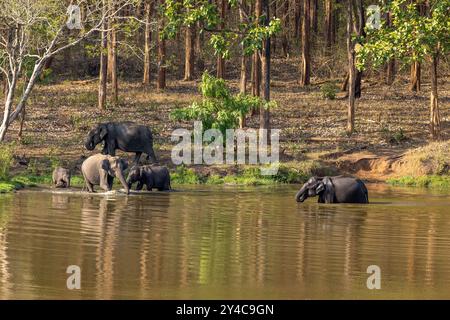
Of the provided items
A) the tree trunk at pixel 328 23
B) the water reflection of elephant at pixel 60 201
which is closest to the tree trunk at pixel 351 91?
the tree trunk at pixel 328 23

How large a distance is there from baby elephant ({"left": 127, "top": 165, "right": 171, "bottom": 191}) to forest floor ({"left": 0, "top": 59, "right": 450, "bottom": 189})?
15.4 feet

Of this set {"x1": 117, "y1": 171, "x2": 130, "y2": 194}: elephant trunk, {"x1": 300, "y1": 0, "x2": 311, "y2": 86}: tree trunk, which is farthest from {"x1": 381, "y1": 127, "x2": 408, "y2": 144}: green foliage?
{"x1": 117, "y1": 171, "x2": 130, "y2": 194}: elephant trunk

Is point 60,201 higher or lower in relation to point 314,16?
lower

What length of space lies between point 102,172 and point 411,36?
536 inches

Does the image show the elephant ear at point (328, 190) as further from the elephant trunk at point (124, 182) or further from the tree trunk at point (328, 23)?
the tree trunk at point (328, 23)

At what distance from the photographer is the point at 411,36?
38.4 m

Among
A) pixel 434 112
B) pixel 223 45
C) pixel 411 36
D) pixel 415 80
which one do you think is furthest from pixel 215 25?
pixel 415 80

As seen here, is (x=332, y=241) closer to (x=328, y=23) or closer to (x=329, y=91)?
(x=329, y=91)

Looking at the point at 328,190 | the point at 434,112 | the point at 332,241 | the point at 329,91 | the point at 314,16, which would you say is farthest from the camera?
the point at 314,16

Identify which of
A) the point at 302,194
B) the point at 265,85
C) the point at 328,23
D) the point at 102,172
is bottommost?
the point at 302,194

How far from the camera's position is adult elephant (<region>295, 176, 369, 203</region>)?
2806 centimetres

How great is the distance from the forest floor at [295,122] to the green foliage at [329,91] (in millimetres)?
335

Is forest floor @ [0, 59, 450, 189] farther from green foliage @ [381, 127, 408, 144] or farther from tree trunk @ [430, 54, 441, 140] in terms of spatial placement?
tree trunk @ [430, 54, 441, 140]
